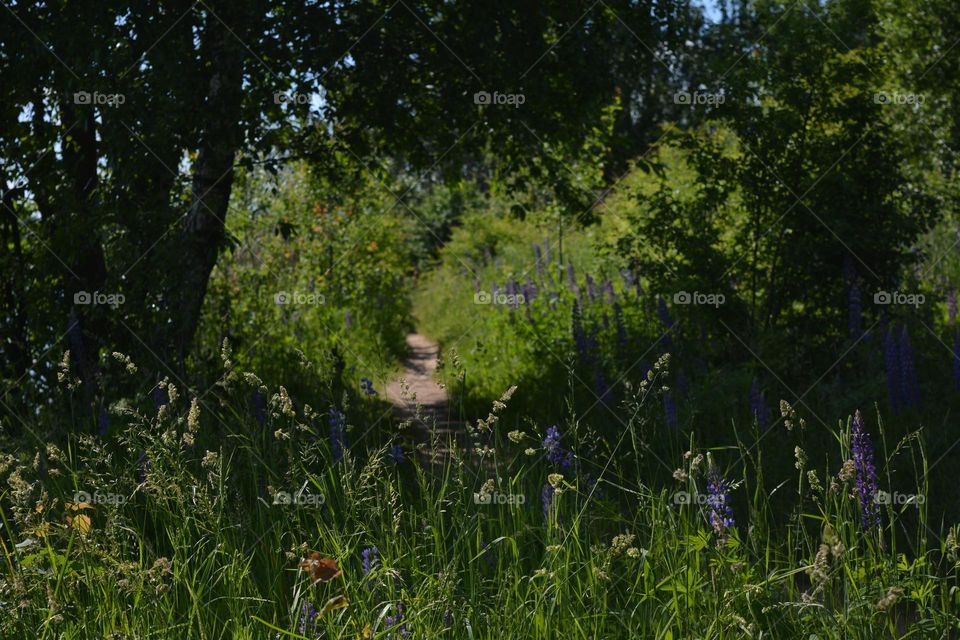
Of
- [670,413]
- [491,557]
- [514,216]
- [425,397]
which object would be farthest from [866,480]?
[425,397]

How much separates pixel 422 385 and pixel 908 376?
5.69m

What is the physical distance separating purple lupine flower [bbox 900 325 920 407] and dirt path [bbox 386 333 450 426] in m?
2.80

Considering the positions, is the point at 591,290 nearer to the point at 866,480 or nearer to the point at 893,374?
the point at 893,374

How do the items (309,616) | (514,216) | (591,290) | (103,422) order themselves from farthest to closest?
(591,290) → (514,216) → (103,422) → (309,616)

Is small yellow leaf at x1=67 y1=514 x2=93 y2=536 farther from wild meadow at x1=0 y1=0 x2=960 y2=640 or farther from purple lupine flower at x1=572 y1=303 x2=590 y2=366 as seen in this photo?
purple lupine flower at x1=572 y1=303 x2=590 y2=366

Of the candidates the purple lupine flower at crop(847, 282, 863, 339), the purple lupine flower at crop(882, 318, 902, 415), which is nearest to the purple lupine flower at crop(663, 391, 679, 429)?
the purple lupine flower at crop(882, 318, 902, 415)

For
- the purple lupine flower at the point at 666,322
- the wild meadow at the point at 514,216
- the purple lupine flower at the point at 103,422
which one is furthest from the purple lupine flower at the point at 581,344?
the purple lupine flower at the point at 103,422

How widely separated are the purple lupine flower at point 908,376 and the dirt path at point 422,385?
2.80 meters

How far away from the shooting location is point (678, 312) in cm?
789

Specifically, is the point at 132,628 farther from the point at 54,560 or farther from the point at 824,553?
the point at 824,553

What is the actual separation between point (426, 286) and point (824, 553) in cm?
1917

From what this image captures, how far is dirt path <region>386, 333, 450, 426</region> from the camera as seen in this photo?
27.3 feet

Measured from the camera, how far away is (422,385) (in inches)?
418

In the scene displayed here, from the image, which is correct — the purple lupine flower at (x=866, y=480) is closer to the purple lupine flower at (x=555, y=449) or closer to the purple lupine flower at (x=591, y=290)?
the purple lupine flower at (x=555, y=449)
